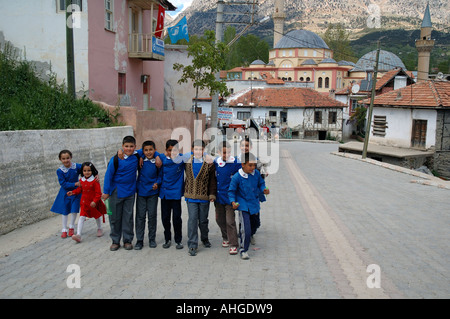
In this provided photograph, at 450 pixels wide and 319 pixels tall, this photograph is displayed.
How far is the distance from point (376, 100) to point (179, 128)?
16.1m

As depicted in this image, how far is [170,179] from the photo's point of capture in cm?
632

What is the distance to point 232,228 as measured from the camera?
20.2 ft

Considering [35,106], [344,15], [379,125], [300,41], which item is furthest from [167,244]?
[344,15]

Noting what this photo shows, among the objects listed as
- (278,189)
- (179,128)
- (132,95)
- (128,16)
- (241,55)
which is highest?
(241,55)

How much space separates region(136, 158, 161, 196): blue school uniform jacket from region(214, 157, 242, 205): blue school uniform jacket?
865 mm

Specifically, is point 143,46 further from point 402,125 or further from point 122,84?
point 402,125

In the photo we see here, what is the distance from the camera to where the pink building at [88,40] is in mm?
15383

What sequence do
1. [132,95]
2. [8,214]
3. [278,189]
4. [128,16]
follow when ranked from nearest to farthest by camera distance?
[8,214] < [278,189] < [128,16] < [132,95]

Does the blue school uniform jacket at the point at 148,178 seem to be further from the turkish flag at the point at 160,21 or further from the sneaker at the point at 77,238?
the turkish flag at the point at 160,21

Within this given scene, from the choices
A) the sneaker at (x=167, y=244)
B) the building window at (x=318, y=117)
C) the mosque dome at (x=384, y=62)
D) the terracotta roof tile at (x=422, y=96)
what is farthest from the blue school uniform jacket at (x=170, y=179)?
the mosque dome at (x=384, y=62)

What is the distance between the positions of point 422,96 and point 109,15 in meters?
18.2

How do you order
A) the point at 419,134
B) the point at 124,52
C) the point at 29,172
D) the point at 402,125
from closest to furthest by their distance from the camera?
the point at 29,172 < the point at 124,52 < the point at 419,134 < the point at 402,125
